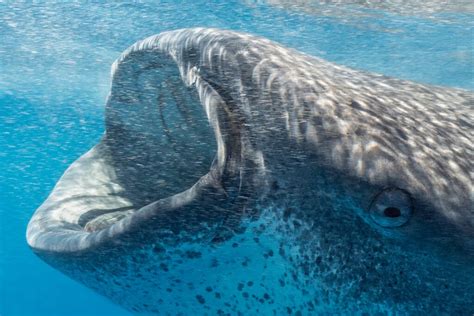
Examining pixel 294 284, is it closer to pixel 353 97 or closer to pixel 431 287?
pixel 431 287

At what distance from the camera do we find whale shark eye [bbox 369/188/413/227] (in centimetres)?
195

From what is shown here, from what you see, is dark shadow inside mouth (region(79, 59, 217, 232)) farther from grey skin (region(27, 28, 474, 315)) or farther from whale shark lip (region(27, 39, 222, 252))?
grey skin (region(27, 28, 474, 315))

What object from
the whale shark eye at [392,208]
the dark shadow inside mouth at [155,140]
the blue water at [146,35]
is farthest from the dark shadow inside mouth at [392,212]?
the blue water at [146,35]

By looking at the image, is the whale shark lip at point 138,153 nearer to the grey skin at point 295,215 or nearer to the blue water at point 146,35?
the grey skin at point 295,215

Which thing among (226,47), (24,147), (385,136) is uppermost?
(226,47)

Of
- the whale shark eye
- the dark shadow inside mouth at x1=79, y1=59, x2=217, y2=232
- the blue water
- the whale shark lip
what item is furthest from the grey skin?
the blue water

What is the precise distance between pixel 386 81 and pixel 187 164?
161cm

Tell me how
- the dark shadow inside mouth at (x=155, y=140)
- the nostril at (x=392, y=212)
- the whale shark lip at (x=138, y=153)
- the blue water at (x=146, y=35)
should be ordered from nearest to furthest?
the nostril at (x=392, y=212)
the whale shark lip at (x=138, y=153)
the dark shadow inside mouth at (x=155, y=140)
the blue water at (x=146, y=35)

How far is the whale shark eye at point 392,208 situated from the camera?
1.95 meters

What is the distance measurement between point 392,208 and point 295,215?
40cm

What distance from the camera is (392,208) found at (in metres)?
1.95

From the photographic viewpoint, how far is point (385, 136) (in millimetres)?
2109

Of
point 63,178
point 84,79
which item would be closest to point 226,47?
point 63,178

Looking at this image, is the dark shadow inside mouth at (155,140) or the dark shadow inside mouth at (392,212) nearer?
the dark shadow inside mouth at (392,212)
